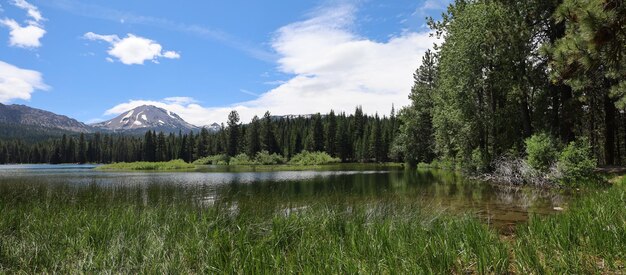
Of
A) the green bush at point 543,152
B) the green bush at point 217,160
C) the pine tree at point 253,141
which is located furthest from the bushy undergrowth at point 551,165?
the green bush at point 217,160

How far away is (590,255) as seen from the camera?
4.74m

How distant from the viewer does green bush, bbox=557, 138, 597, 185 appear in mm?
17328

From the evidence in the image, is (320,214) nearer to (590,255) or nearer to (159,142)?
(590,255)

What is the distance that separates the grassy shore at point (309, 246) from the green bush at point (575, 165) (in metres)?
11.5

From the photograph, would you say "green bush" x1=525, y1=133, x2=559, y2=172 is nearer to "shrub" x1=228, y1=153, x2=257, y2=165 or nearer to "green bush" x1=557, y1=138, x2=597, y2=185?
"green bush" x1=557, y1=138, x2=597, y2=185

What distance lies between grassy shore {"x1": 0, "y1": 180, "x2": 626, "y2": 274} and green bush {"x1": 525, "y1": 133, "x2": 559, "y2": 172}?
12.8 metres

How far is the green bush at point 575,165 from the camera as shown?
17.3 meters

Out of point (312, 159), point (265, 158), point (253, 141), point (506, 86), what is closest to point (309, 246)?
point (506, 86)

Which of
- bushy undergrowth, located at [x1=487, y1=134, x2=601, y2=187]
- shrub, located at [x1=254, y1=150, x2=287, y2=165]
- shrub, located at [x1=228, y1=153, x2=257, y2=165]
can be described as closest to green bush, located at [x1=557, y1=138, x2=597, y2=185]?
bushy undergrowth, located at [x1=487, y1=134, x2=601, y2=187]

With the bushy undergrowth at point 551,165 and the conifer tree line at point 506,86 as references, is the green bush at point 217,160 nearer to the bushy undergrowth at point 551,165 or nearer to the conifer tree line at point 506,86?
the conifer tree line at point 506,86

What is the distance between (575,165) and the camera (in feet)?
58.0

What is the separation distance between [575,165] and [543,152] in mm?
1760

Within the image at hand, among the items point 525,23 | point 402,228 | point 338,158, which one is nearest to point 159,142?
point 338,158

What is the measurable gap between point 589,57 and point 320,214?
6.25 meters
